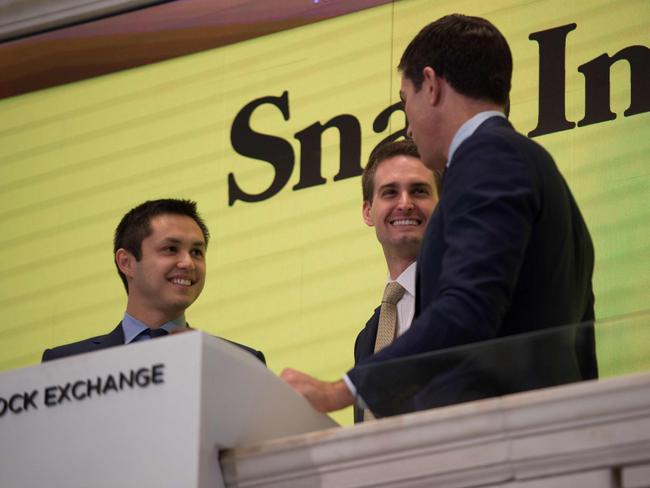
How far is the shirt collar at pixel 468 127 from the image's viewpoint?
254 centimetres

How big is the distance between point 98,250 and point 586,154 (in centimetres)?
191

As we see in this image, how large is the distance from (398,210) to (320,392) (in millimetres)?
1678

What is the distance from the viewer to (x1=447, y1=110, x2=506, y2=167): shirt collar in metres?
2.54

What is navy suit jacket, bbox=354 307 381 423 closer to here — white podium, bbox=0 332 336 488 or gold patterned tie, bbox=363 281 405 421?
gold patterned tie, bbox=363 281 405 421

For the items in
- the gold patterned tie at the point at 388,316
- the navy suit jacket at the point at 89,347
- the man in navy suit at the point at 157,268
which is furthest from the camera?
the man in navy suit at the point at 157,268

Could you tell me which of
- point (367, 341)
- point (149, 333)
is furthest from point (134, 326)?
point (367, 341)

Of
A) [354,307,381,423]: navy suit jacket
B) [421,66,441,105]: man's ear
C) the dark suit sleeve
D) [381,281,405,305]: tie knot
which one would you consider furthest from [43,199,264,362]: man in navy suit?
the dark suit sleeve

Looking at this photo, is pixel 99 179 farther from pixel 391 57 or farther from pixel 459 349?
pixel 459 349

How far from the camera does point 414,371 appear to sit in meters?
2.11

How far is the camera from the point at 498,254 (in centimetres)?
223

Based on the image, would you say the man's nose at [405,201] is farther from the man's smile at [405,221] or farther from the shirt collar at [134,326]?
the shirt collar at [134,326]

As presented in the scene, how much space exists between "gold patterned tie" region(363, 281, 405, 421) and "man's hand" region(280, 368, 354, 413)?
1.24m

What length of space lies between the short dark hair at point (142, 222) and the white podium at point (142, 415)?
2037 millimetres

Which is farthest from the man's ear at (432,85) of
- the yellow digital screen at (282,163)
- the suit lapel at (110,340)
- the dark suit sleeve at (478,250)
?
the yellow digital screen at (282,163)
